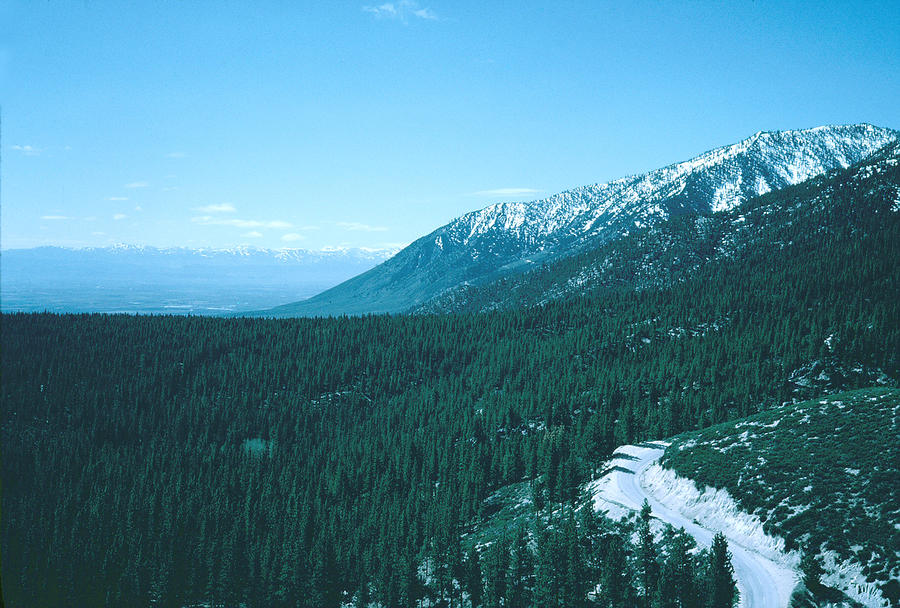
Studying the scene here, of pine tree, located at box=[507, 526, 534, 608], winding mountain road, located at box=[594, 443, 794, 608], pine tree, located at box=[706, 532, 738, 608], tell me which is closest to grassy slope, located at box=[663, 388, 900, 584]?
winding mountain road, located at box=[594, 443, 794, 608]

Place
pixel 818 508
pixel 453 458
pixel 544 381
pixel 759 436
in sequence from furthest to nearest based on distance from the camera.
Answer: pixel 544 381, pixel 453 458, pixel 759 436, pixel 818 508

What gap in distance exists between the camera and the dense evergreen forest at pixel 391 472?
82875 millimetres

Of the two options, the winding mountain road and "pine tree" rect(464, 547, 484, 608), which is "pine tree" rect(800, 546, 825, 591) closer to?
the winding mountain road

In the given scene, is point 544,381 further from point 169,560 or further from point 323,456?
point 169,560

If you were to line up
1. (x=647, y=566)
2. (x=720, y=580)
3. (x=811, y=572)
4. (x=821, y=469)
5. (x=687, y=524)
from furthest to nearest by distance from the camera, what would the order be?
1. (x=687, y=524)
2. (x=821, y=469)
3. (x=647, y=566)
4. (x=811, y=572)
5. (x=720, y=580)

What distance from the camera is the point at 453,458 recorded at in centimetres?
13175

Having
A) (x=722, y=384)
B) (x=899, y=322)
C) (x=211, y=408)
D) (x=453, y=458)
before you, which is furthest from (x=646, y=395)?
(x=211, y=408)

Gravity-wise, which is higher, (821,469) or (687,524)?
(821,469)

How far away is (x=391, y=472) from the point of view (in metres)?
137

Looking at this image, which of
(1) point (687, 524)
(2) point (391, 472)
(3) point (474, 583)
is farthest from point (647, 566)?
(2) point (391, 472)

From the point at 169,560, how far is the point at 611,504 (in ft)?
270

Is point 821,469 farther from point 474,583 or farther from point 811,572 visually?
point 474,583

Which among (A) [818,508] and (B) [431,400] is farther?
(B) [431,400]

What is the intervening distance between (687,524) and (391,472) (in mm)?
76467
